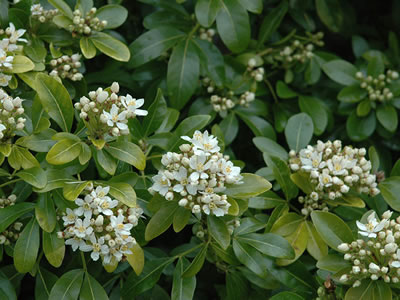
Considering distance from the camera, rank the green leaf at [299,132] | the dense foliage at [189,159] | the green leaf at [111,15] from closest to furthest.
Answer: the dense foliage at [189,159]
the green leaf at [111,15]
the green leaf at [299,132]

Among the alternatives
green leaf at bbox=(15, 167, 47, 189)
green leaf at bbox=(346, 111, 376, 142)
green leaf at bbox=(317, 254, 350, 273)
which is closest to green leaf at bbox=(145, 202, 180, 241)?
green leaf at bbox=(15, 167, 47, 189)

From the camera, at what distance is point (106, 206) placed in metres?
Result: 2.48

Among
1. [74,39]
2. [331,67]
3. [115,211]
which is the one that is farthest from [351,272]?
[74,39]

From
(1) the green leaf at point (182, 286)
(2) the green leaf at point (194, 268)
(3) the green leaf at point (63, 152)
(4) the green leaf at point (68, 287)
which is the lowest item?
(4) the green leaf at point (68, 287)

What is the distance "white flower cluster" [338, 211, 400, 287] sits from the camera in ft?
8.14

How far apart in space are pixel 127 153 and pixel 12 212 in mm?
641

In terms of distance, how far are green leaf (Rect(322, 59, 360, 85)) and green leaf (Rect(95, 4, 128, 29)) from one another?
149 centimetres

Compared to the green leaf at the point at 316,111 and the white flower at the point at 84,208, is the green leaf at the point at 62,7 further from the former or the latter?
the green leaf at the point at 316,111

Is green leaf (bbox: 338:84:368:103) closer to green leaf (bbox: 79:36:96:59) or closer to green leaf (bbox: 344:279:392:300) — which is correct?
green leaf (bbox: 344:279:392:300)

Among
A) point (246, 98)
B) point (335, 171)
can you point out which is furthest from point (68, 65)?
point (335, 171)

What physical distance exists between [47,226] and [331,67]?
7.64 ft

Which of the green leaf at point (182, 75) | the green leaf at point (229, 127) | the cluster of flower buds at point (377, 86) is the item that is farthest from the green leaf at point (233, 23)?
the cluster of flower buds at point (377, 86)

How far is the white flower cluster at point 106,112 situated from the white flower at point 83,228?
1.33 feet

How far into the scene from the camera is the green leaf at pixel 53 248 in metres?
2.63
